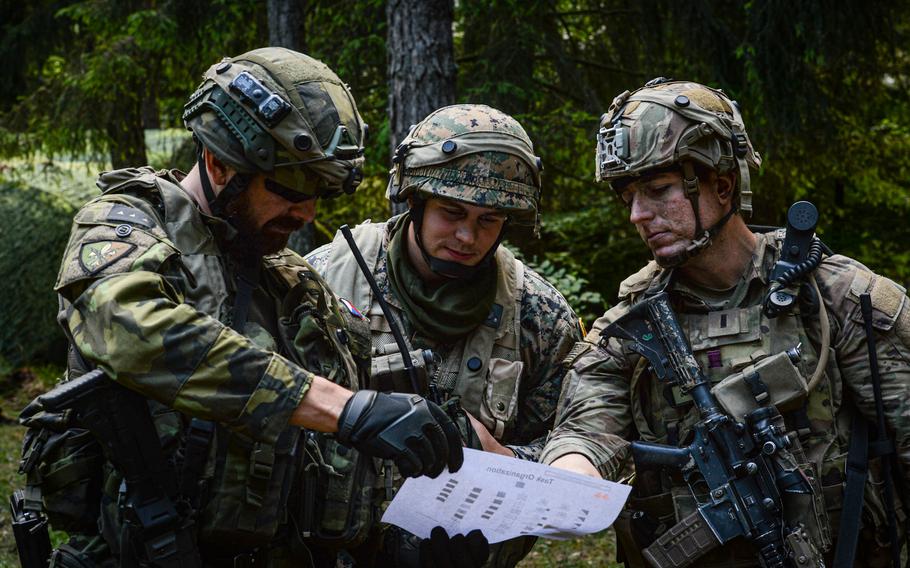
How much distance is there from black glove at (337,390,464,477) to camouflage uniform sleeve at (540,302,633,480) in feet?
2.71

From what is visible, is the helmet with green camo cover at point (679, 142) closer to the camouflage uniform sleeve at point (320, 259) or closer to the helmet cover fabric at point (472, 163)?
the helmet cover fabric at point (472, 163)

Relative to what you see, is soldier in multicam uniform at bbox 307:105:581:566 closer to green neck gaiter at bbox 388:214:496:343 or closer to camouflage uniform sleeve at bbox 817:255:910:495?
green neck gaiter at bbox 388:214:496:343

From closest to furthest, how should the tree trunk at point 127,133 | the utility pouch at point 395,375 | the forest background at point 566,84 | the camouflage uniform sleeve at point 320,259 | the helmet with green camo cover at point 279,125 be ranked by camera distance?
the helmet with green camo cover at point 279,125
the utility pouch at point 395,375
the camouflage uniform sleeve at point 320,259
the forest background at point 566,84
the tree trunk at point 127,133

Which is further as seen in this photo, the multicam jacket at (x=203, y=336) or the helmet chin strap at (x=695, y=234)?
the helmet chin strap at (x=695, y=234)

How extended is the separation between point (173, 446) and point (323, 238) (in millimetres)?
7045

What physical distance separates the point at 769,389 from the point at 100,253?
2.06m

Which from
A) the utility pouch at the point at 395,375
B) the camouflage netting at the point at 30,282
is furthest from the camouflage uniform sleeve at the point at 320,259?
the camouflage netting at the point at 30,282

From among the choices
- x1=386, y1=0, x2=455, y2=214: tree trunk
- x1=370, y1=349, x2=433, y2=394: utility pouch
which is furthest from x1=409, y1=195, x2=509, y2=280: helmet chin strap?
x1=386, y1=0, x2=455, y2=214: tree trunk

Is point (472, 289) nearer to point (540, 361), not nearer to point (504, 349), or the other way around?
point (504, 349)

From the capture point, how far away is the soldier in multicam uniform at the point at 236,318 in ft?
7.72

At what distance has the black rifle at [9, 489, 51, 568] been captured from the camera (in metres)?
2.65

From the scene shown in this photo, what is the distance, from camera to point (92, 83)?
29.7 feet

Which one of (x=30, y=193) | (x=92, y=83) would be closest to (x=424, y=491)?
(x=92, y=83)

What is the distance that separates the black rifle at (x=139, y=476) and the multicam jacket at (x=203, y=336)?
2.9 inches
